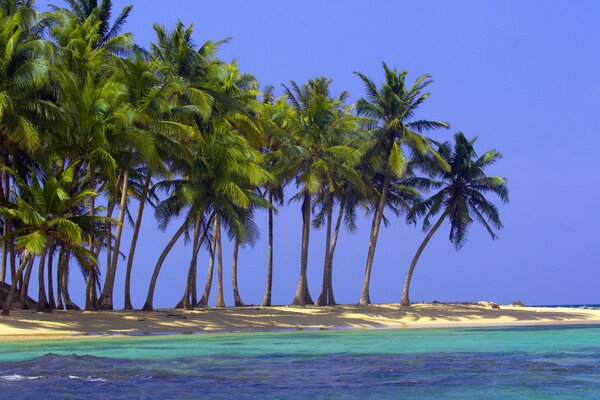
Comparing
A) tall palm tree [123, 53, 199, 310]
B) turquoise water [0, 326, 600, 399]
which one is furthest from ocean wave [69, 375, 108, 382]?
tall palm tree [123, 53, 199, 310]

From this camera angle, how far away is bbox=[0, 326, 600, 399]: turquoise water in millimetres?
11602

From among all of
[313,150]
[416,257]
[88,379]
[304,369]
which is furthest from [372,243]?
[88,379]

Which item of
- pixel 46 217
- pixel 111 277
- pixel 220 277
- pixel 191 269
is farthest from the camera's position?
pixel 220 277

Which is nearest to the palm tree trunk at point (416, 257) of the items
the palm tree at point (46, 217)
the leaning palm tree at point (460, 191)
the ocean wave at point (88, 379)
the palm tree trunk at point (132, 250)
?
the leaning palm tree at point (460, 191)

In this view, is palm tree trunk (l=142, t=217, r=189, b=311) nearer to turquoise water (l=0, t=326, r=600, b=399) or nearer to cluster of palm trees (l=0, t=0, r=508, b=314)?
cluster of palm trees (l=0, t=0, r=508, b=314)

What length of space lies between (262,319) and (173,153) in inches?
289

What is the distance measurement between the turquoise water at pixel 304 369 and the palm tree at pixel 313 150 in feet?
48.8

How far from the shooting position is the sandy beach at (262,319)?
25297 millimetres

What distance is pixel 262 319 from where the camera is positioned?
105 ft

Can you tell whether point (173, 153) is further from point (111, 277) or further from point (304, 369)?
point (304, 369)

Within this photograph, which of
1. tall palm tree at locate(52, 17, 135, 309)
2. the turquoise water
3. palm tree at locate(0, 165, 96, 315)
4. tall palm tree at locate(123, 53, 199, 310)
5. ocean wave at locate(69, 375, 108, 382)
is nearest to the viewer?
the turquoise water

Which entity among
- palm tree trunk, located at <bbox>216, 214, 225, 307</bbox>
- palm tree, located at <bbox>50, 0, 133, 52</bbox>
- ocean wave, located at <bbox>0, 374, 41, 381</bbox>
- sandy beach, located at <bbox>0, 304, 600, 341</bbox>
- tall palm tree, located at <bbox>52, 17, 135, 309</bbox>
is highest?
palm tree, located at <bbox>50, 0, 133, 52</bbox>

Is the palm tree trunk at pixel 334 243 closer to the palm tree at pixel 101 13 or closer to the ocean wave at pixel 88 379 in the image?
the palm tree at pixel 101 13

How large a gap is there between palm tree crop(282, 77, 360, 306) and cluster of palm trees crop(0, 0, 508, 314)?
73mm
